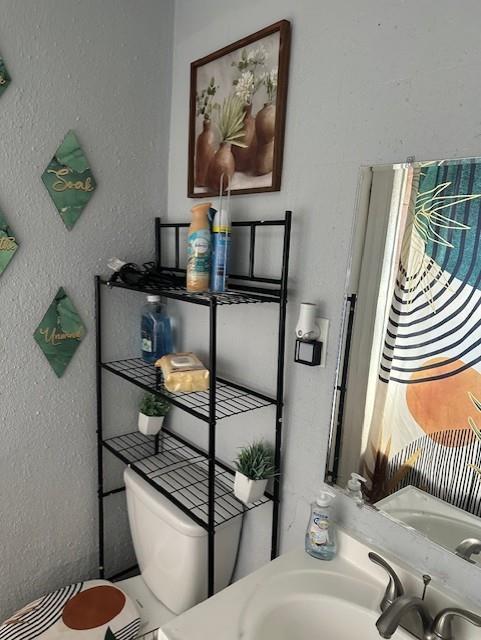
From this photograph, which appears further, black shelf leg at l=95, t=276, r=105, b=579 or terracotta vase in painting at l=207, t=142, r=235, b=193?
black shelf leg at l=95, t=276, r=105, b=579

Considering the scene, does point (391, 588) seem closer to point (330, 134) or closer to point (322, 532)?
point (322, 532)

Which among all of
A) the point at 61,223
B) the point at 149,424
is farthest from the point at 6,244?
the point at 149,424

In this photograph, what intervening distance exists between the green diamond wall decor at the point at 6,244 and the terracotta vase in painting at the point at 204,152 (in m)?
0.58

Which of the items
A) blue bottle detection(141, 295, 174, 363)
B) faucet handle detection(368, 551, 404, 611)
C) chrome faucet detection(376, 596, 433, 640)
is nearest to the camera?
chrome faucet detection(376, 596, 433, 640)

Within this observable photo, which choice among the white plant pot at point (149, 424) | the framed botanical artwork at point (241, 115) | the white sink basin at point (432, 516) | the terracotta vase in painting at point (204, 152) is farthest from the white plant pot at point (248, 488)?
the terracotta vase in painting at point (204, 152)

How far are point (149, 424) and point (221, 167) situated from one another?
2.88 ft

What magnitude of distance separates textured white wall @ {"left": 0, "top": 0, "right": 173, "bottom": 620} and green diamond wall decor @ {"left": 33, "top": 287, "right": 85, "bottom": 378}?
2cm

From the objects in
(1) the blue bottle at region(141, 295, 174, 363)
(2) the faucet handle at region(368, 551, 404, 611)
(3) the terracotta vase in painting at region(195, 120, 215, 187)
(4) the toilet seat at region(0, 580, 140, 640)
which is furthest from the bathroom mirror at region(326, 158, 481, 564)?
(4) the toilet seat at region(0, 580, 140, 640)

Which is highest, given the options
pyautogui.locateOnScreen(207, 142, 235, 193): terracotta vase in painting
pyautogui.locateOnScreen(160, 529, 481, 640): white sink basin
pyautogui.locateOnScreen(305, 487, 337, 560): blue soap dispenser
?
pyautogui.locateOnScreen(207, 142, 235, 193): terracotta vase in painting

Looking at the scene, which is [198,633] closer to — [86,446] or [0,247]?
[86,446]

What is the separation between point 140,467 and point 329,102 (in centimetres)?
124

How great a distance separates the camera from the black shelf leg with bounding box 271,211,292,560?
1146 millimetres

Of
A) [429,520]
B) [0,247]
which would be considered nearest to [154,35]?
[0,247]

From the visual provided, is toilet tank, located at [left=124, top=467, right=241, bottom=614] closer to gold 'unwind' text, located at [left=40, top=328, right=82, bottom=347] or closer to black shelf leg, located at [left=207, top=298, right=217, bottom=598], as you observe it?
black shelf leg, located at [left=207, top=298, right=217, bottom=598]
